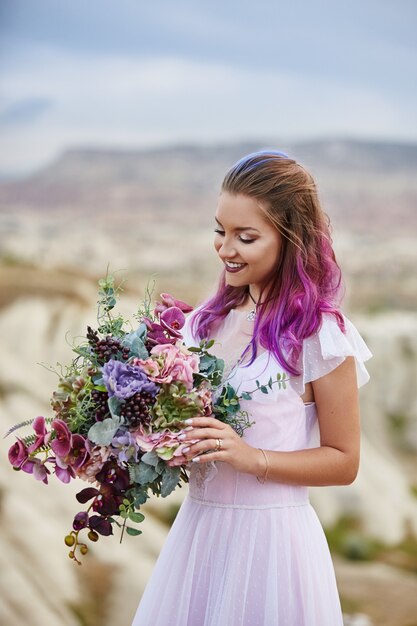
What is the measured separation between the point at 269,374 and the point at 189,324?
0.32 meters

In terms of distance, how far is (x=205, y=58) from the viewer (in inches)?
294

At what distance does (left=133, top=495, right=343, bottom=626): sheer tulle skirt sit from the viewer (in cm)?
167

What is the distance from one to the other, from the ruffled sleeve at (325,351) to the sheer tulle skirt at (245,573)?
0.28 meters

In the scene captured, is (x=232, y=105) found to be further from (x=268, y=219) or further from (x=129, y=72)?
(x=268, y=219)

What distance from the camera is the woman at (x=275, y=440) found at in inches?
65.6

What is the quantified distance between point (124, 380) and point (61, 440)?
0.53ft

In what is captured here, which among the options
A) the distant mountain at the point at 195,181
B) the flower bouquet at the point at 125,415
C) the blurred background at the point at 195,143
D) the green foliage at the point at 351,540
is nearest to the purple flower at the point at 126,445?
the flower bouquet at the point at 125,415

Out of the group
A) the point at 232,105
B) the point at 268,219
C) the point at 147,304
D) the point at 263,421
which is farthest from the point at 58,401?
the point at 232,105

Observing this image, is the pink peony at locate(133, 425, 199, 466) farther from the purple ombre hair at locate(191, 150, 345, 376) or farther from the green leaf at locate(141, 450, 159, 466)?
the purple ombre hair at locate(191, 150, 345, 376)

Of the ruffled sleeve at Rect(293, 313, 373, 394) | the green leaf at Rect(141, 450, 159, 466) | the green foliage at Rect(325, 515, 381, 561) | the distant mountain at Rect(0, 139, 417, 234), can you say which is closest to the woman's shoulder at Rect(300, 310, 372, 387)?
the ruffled sleeve at Rect(293, 313, 373, 394)

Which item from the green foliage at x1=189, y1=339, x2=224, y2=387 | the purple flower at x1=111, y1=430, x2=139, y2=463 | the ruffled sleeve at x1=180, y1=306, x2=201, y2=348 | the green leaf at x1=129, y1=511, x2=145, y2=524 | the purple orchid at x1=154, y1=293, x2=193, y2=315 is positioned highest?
the ruffled sleeve at x1=180, y1=306, x2=201, y2=348

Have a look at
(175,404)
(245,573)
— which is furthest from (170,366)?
(245,573)

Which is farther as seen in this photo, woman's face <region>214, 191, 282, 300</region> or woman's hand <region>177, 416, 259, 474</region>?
woman's face <region>214, 191, 282, 300</region>

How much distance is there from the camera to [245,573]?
1.68 meters
